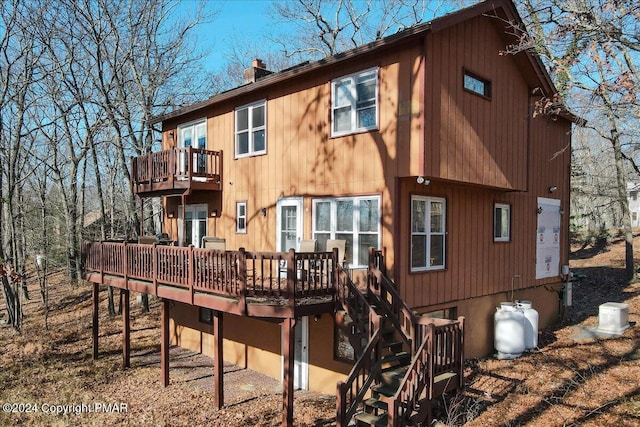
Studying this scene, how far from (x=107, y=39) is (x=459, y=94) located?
16.6m

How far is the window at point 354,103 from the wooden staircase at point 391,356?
2.81 meters

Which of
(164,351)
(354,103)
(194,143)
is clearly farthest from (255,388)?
(194,143)

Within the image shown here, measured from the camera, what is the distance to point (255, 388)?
10906 millimetres

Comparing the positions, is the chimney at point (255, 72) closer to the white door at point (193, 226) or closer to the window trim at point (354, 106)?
the white door at point (193, 226)

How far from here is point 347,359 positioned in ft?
32.1

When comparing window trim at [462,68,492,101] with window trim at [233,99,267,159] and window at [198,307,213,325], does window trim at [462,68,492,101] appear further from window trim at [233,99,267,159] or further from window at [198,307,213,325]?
window at [198,307,213,325]

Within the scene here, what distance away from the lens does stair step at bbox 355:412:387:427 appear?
23.6 ft

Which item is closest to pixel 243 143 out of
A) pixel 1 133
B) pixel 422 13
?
pixel 1 133

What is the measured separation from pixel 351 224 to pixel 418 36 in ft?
→ 13.1

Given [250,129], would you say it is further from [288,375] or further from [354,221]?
[288,375]

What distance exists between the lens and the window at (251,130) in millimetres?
12156

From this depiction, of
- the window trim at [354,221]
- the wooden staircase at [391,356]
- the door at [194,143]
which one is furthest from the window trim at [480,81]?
the door at [194,143]

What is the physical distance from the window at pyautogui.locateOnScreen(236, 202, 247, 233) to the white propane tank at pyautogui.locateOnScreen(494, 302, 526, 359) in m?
7.01

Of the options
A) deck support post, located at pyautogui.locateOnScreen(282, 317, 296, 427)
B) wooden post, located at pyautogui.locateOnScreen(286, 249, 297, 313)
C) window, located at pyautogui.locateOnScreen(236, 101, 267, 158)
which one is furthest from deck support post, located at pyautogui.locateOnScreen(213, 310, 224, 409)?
window, located at pyautogui.locateOnScreen(236, 101, 267, 158)
